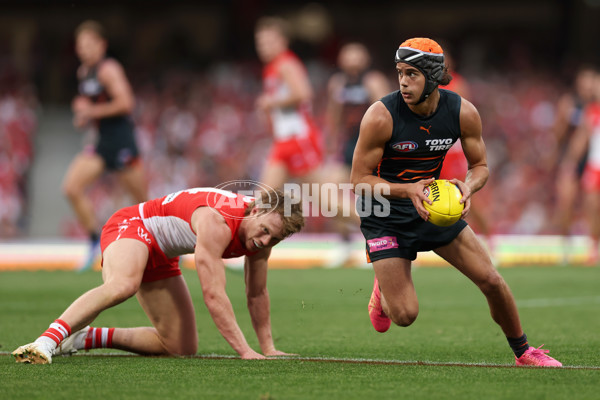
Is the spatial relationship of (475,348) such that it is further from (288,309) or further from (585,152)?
(585,152)

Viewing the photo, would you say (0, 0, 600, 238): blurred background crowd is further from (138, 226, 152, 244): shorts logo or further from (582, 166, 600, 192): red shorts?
(138, 226, 152, 244): shorts logo

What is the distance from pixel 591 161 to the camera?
1467 centimetres

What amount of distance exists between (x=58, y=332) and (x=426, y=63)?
9.21 feet

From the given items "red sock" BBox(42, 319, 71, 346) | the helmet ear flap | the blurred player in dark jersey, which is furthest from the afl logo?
the blurred player in dark jersey

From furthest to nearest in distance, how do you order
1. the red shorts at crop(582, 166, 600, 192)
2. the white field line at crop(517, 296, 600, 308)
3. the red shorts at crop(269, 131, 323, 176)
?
the red shorts at crop(582, 166, 600, 192)
the red shorts at crop(269, 131, 323, 176)
the white field line at crop(517, 296, 600, 308)

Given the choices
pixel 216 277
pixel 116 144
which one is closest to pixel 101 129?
pixel 116 144

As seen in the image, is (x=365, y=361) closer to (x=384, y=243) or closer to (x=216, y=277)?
(x=384, y=243)

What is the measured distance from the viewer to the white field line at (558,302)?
30.9 feet

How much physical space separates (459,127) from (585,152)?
390 inches

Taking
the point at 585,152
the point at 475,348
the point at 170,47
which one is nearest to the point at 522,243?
the point at 585,152

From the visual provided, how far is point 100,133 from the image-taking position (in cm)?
1232

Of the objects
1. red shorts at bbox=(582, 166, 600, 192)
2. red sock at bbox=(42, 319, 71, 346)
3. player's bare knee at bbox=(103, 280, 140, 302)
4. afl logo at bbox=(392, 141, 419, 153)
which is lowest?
red sock at bbox=(42, 319, 71, 346)

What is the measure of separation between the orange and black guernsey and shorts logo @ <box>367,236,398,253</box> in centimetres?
49

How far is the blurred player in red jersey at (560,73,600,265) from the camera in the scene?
565 inches
